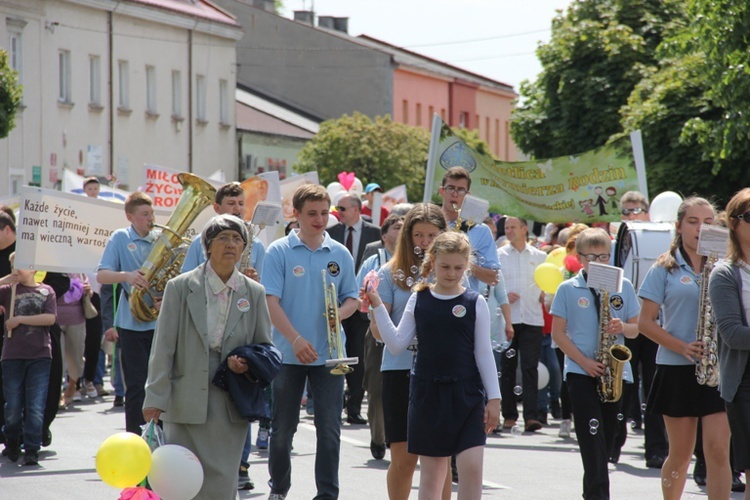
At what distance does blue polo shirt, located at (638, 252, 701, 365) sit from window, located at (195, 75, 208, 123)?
4097 centimetres

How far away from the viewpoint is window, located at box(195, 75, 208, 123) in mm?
49219

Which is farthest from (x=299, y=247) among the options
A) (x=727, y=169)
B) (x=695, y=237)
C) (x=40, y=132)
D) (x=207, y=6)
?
(x=207, y=6)

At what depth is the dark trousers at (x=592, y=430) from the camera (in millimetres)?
9000

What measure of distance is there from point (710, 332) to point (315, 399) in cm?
248

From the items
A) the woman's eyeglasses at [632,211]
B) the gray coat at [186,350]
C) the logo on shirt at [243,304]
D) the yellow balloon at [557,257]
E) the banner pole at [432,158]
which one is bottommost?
the gray coat at [186,350]

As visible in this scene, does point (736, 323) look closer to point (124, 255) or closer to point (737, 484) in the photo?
point (737, 484)

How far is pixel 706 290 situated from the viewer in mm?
8594

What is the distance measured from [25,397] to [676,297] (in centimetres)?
531

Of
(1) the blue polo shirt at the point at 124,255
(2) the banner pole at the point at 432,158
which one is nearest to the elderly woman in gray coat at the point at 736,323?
(1) the blue polo shirt at the point at 124,255

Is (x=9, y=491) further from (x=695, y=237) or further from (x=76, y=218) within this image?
(x=695, y=237)

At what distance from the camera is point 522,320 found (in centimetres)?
1444

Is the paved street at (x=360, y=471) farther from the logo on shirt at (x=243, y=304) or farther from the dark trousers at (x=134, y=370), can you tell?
the logo on shirt at (x=243, y=304)

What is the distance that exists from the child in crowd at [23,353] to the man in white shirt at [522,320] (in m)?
4.54

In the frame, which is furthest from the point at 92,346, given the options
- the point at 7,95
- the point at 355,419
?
the point at 7,95
